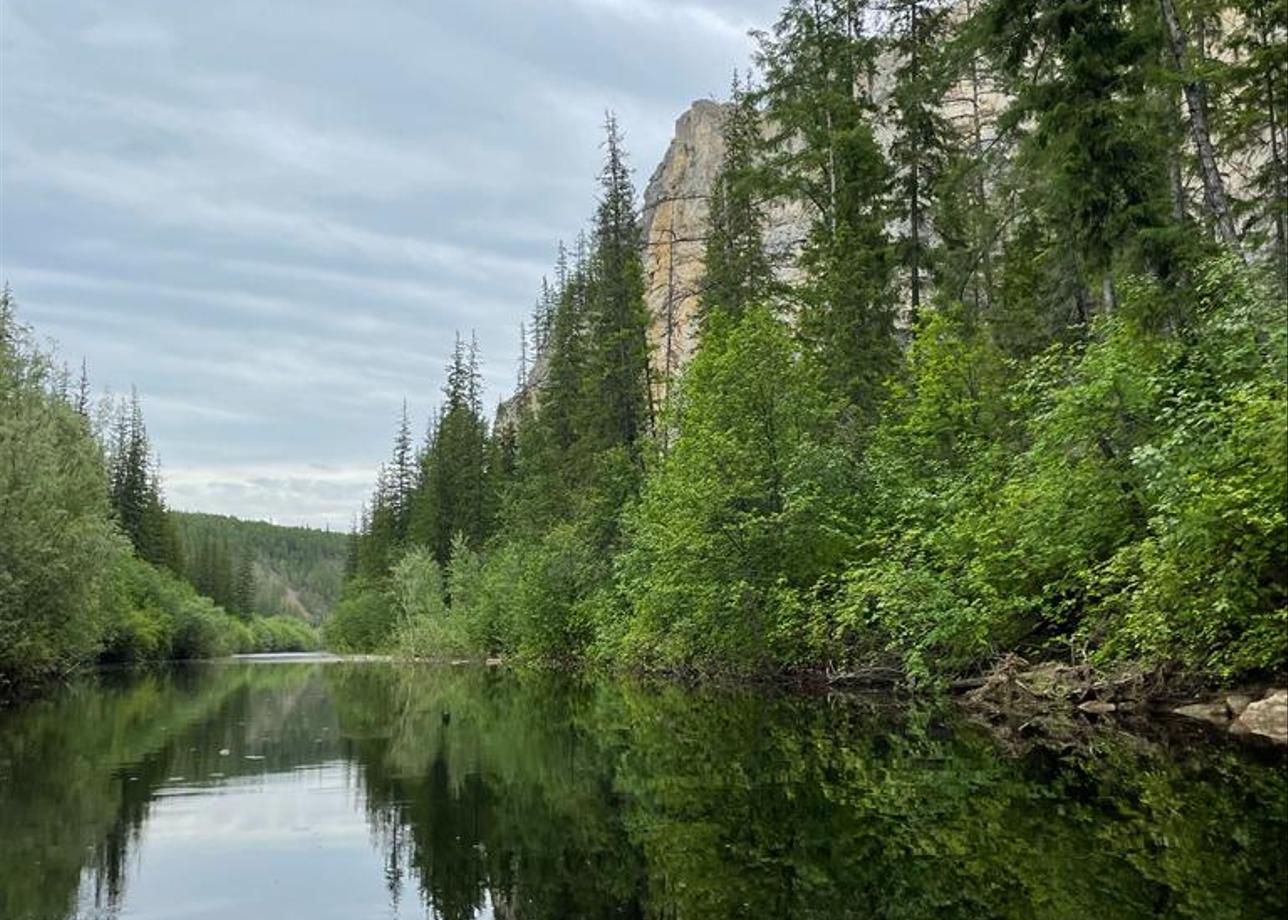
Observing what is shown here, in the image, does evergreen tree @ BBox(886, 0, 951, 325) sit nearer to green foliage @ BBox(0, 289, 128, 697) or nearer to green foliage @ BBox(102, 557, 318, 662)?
green foliage @ BBox(0, 289, 128, 697)

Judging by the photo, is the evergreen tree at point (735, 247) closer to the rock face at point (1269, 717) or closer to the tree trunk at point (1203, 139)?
the tree trunk at point (1203, 139)

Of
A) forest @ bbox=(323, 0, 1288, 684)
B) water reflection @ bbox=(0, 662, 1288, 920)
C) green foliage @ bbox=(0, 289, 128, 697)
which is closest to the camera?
water reflection @ bbox=(0, 662, 1288, 920)

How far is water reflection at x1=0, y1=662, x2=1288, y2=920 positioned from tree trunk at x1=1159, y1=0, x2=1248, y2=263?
7634 millimetres

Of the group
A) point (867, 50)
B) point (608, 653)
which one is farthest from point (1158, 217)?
point (608, 653)

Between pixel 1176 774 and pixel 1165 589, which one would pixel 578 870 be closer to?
pixel 1176 774

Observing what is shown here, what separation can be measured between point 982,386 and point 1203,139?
26.8ft

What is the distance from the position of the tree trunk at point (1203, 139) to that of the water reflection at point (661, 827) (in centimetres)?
763

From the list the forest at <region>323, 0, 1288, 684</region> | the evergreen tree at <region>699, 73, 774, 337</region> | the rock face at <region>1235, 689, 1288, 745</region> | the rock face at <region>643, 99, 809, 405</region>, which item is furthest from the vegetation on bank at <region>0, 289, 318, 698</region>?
the rock face at <region>643, 99, 809, 405</region>

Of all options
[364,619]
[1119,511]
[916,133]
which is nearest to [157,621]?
[364,619]

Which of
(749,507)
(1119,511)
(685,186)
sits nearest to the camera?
(1119,511)

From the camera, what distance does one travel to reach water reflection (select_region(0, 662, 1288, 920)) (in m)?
6.50

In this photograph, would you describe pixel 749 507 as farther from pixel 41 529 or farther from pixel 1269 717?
pixel 41 529

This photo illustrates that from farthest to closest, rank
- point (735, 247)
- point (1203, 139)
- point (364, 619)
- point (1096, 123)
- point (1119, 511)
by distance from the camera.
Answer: point (364, 619), point (735, 247), point (1096, 123), point (1119, 511), point (1203, 139)

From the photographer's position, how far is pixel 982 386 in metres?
22.5
